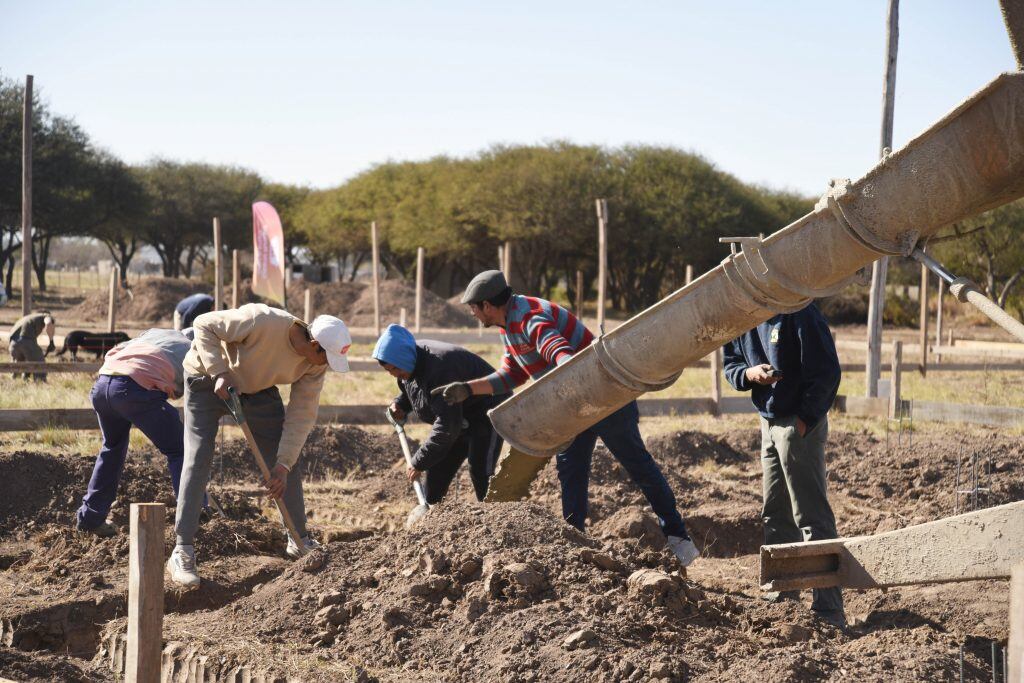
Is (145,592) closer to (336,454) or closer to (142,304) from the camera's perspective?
(336,454)

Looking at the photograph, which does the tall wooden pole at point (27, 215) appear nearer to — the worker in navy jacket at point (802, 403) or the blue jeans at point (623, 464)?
the blue jeans at point (623, 464)

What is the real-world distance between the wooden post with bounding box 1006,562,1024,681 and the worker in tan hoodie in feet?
11.5

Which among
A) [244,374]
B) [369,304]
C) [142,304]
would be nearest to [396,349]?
[244,374]

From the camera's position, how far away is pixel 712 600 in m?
4.46

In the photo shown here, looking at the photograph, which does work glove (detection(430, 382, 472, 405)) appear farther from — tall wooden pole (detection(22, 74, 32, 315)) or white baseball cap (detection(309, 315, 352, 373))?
tall wooden pole (detection(22, 74, 32, 315))

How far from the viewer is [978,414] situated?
10625mm

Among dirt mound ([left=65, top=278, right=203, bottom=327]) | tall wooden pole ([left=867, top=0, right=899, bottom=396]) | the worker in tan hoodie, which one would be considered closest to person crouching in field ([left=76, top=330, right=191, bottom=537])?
the worker in tan hoodie

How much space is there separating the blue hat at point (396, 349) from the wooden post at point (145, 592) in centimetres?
180

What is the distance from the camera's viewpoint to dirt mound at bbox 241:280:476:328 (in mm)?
29234

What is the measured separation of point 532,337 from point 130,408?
2.31 m

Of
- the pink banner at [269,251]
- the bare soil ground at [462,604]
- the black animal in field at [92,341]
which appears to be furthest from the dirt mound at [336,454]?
the black animal in field at [92,341]

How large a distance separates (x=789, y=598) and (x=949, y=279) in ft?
8.07

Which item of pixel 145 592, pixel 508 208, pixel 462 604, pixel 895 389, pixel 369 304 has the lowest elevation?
pixel 462 604

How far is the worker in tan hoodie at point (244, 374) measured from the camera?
5289 mm
